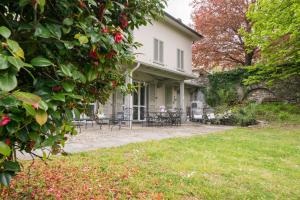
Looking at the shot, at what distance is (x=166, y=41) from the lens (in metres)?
15.0

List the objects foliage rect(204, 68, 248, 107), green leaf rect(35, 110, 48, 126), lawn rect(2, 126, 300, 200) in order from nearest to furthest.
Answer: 1. green leaf rect(35, 110, 48, 126)
2. lawn rect(2, 126, 300, 200)
3. foliage rect(204, 68, 248, 107)

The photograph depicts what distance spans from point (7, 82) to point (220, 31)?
74.1ft

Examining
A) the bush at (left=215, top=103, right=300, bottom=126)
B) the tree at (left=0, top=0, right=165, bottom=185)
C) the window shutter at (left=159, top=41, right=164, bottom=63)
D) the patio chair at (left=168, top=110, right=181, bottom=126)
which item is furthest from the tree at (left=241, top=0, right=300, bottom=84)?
the tree at (left=0, top=0, right=165, bottom=185)

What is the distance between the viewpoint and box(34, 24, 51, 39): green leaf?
1272mm

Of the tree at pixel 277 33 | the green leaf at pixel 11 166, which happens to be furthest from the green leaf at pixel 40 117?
the tree at pixel 277 33

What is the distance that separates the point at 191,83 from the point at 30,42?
18.3 m

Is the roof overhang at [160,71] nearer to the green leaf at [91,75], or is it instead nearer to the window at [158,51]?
the window at [158,51]

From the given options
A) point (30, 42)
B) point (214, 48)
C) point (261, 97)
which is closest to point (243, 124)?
point (261, 97)

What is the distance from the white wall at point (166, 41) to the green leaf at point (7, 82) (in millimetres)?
11657

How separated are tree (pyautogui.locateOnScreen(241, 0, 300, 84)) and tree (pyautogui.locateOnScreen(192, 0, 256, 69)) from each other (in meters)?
7.37

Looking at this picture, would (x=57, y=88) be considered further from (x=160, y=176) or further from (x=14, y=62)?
(x=160, y=176)

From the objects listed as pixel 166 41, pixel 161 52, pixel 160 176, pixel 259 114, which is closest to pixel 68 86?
pixel 160 176

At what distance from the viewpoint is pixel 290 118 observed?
14602 millimetres

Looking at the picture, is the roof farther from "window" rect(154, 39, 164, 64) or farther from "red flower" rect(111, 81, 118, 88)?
"red flower" rect(111, 81, 118, 88)
